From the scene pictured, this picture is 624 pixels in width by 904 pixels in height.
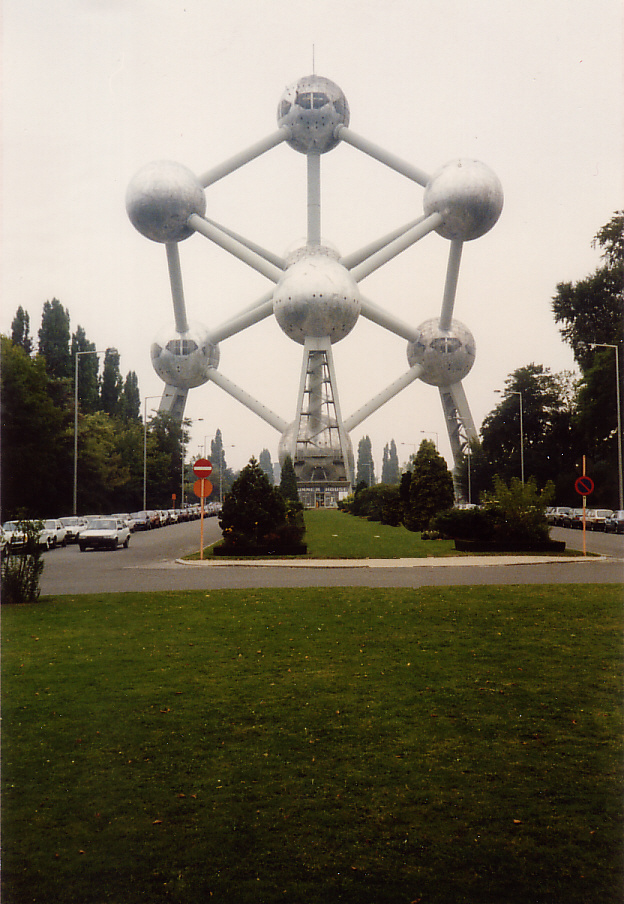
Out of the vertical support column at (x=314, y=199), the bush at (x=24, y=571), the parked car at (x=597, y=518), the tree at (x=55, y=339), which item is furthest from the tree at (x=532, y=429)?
the bush at (x=24, y=571)

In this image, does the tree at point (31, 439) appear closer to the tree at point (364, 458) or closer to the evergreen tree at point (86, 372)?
the evergreen tree at point (86, 372)

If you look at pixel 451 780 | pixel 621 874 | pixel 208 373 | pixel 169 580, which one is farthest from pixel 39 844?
pixel 208 373

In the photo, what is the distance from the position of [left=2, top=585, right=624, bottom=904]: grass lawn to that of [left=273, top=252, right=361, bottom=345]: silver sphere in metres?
58.0

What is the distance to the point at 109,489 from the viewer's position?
5369 cm

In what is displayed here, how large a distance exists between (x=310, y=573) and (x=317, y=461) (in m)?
55.6

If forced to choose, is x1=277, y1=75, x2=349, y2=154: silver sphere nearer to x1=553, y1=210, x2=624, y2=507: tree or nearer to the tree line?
the tree line

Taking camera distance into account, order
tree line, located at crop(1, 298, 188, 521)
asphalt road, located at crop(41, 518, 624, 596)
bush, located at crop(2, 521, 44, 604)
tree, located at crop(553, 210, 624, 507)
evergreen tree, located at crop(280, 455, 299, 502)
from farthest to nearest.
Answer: evergreen tree, located at crop(280, 455, 299, 502) → tree, located at crop(553, 210, 624, 507) → tree line, located at crop(1, 298, 188, 521) → asphalt road, located at crop(41, 518, 624, 596) → bush, located at crop(2, 521, 44, 604)

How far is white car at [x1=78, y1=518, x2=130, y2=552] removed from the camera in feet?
110

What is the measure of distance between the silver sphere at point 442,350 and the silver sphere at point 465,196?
1366cm

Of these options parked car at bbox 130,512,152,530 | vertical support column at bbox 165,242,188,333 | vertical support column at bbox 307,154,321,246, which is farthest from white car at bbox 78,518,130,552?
vertical support column at bbox 307,154,321,246

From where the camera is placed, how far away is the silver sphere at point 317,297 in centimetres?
6719

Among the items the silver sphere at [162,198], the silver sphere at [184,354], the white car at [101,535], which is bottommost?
the white car at [101,535]

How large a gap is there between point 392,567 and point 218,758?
17.0 meters

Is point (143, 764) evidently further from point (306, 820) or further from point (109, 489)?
point (109, 489)
